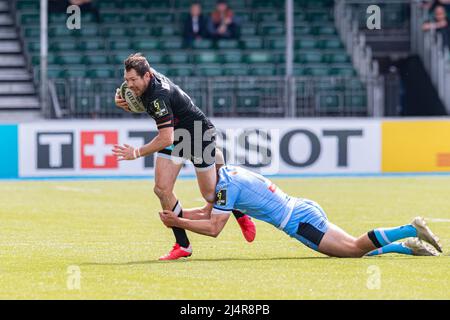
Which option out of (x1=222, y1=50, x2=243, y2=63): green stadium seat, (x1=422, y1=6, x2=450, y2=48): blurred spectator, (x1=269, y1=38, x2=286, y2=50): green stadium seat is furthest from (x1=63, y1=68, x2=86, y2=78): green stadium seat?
(x1=422, y1=6, x2=450, y2=48): blurred spectator

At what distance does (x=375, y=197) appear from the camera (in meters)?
19.8

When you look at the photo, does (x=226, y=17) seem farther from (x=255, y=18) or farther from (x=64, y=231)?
(x=64, y=231)

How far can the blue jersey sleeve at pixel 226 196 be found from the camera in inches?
428

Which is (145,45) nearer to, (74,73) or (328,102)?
(74,73)

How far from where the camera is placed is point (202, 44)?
30.0 meters

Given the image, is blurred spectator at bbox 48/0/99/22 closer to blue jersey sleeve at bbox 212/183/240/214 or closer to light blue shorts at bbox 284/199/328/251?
blue jersey sleeve at bbox 212/183/240/214

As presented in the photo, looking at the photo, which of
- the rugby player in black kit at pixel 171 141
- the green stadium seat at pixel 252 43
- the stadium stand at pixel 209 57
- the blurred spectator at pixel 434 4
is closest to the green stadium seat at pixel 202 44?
the stadium stand at pixel 209 57

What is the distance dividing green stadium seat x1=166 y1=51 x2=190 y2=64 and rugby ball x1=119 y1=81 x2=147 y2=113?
58.3 ft

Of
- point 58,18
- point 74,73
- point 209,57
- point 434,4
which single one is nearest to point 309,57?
point 209,57

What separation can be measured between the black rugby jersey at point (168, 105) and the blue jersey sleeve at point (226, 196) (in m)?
0.87

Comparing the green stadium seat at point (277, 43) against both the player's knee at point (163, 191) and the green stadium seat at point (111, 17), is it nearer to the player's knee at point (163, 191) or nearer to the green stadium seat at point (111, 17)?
the green stadium seat at point (111, 17)

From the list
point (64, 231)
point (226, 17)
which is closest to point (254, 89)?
point (226, 17)

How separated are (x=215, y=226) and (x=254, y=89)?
16.4 meters

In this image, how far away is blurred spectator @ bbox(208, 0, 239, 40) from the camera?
98.1ft
